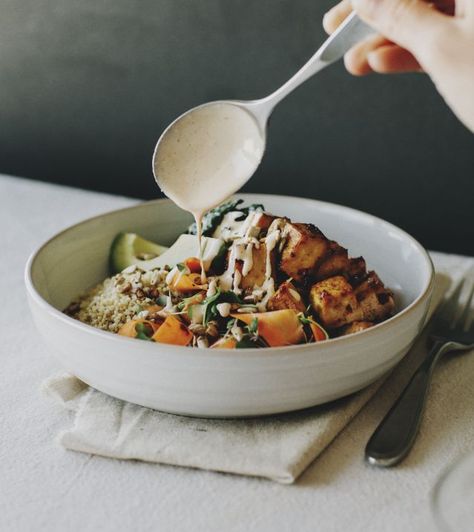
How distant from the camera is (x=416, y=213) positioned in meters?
2.19

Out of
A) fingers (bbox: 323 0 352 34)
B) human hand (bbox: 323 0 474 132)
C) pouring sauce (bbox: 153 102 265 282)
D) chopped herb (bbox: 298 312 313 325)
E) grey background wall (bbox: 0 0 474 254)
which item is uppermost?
human hand (bbox: 323 0 474 132)

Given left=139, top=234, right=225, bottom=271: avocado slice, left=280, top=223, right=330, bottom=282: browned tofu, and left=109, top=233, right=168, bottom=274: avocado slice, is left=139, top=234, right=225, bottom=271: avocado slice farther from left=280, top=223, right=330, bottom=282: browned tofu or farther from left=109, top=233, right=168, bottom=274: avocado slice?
left=280, top=223, right=330, bottom=282: browned tofu

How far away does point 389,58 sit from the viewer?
4.66 ft

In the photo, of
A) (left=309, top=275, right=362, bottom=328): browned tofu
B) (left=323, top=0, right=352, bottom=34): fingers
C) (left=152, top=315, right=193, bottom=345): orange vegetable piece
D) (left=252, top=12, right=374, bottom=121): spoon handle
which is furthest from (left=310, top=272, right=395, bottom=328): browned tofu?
(left=323, top=0, right=352, bottom=34): fingers

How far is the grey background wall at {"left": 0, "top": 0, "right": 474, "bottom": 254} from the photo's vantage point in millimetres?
2086

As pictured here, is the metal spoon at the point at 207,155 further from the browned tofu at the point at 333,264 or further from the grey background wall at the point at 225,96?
the grey background wall at the point at 225,96

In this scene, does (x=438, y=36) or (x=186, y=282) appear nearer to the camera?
(x=438, y=36)

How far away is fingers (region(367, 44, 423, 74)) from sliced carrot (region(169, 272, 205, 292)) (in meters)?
0.50

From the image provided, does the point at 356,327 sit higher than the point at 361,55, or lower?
lower

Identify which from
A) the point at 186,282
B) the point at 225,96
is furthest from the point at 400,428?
the point at 225,96

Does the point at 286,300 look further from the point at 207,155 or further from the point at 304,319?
the point at 207,155

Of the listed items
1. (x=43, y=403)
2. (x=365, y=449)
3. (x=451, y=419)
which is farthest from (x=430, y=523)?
(x=43, y=403)

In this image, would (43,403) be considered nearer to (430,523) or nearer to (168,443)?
(168,443)

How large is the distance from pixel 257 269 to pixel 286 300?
0.10 metres
